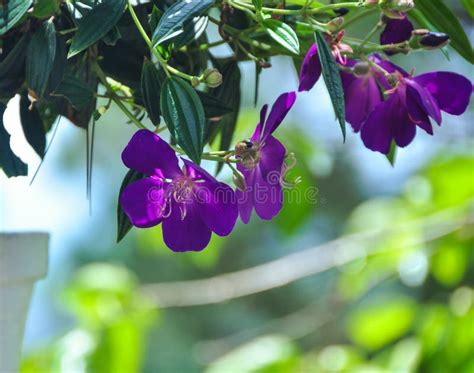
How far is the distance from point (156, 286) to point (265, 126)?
917 millimetres

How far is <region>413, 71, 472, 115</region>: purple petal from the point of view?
40cm

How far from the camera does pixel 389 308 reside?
1.19 meters

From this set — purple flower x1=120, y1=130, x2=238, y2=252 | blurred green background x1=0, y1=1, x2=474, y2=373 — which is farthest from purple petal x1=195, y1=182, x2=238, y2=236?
blurred green background x1=0, y1=1, x2=474, y2=373

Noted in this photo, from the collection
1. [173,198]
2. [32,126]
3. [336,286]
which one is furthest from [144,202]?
[336,286]

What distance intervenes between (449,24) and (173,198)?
200mm

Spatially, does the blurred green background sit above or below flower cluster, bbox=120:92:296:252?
below

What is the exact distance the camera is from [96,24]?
337 mm

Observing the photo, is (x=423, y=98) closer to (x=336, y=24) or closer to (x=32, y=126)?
(x=336, y=24)

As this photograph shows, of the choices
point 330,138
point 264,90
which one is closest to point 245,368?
point 330,138

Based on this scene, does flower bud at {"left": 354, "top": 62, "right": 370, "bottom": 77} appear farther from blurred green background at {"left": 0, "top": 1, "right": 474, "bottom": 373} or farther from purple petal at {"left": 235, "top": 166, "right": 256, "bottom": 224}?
blurred green background at {"left": 0, "top": 1, "right": 474, "bottom": 373}

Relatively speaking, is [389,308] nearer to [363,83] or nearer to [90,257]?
[363,83]

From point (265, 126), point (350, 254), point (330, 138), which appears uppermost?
point (265, 126)

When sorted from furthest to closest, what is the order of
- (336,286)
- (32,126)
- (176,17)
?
(336,286)
(32,126)
(176,17)

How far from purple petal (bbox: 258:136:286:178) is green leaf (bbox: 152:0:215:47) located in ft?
0.24
